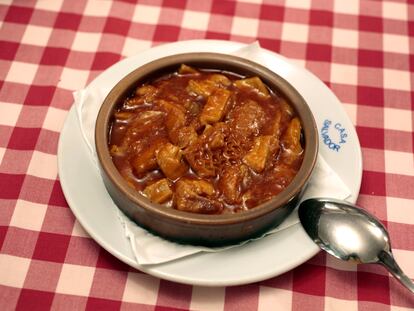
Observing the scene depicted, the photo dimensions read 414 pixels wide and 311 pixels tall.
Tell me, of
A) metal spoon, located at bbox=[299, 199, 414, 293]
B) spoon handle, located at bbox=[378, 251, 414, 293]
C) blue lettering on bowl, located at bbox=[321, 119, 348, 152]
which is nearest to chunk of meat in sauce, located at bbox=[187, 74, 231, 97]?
blue lettering on bowl, located at bbox=[321, 119, 348, 152]

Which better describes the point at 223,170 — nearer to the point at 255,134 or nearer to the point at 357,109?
the point at 255,134

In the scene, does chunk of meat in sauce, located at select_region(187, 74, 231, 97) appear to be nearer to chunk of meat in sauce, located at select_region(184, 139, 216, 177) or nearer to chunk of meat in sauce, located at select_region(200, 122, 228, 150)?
chunk of meat in sauce, located at select_region(200, 122, 228, 150)

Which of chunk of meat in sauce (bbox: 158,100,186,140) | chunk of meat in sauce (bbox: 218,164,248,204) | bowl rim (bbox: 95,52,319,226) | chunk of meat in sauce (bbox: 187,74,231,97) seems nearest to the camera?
bowl rim (bbox: 95,52,319,226)

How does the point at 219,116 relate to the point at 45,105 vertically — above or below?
above

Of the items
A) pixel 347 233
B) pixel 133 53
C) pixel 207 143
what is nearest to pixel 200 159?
pixel 207 143

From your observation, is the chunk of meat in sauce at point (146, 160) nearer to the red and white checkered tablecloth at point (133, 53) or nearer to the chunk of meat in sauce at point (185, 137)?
the chunk of meat in sauce at point (185, 137)

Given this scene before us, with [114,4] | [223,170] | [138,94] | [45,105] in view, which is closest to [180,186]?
[223,170]
